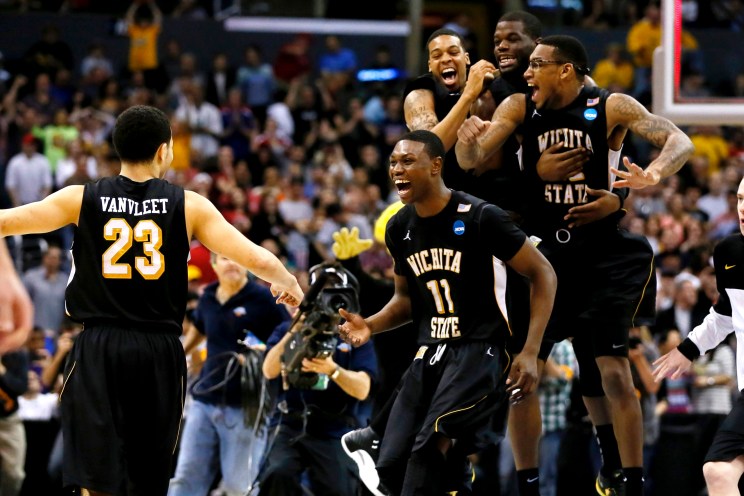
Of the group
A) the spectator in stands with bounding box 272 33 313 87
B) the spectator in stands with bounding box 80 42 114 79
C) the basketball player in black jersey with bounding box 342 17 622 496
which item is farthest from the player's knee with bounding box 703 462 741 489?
the spectator in stands with bounding box 272 33 313 87

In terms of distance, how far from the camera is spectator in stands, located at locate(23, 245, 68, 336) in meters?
16.8

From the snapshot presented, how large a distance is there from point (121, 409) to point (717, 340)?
4.20 metres

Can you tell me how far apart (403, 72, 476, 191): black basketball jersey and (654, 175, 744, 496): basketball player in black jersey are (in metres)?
1.77

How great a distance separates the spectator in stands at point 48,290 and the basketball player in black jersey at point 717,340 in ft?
32.0

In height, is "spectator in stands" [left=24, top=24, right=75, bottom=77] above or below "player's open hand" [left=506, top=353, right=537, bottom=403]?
above

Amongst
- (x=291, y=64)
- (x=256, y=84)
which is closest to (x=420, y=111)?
(x=256, y=84)

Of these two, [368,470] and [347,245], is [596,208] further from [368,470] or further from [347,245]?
[347,245]

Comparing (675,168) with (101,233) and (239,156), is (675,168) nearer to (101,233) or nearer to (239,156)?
(101,233)

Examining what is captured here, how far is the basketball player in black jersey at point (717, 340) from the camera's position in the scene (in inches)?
322

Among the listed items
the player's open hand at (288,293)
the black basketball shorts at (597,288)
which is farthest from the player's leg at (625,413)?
the player's open hand at (288,293)

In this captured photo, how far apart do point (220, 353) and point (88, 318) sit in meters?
4.13

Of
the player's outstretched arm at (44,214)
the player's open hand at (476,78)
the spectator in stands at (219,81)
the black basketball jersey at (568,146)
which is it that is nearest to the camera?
the player's outstretched arm at (44,214)

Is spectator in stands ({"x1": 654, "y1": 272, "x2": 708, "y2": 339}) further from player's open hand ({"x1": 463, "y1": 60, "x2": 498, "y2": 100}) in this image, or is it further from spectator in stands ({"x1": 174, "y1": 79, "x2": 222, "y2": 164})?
player's open hand ({"x1": 463, "y1": 60, "x2": 498, "y2": 100})

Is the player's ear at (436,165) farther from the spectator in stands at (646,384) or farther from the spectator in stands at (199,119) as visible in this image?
the spectator in stands at (199,119)
